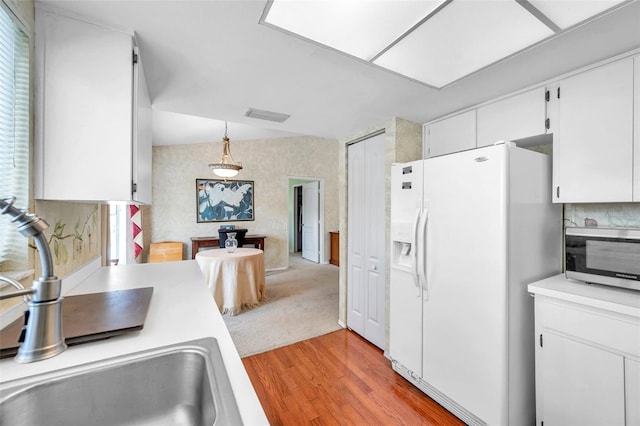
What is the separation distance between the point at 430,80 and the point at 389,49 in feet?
1.63

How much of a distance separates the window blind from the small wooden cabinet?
18.9 feet

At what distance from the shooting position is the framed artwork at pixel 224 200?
553 centimetres

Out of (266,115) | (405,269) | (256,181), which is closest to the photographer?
(405,269)

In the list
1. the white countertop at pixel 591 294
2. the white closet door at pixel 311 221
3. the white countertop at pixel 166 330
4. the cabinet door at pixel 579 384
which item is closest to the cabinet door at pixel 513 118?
the white countertop at pixel 591 294

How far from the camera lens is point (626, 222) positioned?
1588 mm

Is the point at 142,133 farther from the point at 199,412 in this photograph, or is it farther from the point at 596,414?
the point at 596,414

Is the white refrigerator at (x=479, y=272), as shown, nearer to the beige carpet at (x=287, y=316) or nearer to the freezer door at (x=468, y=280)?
the freezer door at (x=468, y=280)

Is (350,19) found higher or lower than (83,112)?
higher

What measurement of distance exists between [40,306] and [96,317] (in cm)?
33

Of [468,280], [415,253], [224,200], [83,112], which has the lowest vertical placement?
[468,280]

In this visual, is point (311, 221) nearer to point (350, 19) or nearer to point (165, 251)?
point (165, 251)

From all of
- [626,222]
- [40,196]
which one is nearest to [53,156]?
[40,196]

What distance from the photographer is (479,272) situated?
1562mm

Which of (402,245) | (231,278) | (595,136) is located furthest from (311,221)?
(595,136)
